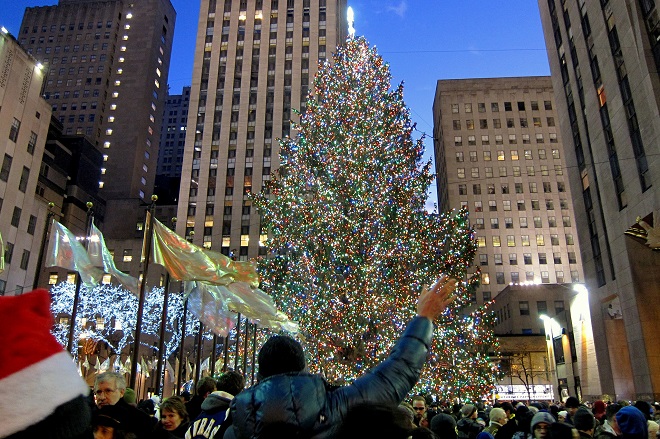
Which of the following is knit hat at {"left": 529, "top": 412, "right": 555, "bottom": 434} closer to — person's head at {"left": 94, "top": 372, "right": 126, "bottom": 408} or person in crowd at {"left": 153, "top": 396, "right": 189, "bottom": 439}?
person in crowd at {"left": 153, "top": 396, "right": 189, "bottom": 439}

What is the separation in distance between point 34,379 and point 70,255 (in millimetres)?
15950

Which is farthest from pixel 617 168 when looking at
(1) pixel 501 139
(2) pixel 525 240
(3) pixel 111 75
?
(3) pixel 111 75

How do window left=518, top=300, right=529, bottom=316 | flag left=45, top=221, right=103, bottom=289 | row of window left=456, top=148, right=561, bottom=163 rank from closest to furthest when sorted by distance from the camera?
flag left=45, top=221, right=103, bottom=289
window left=518, top=300, right=529, bottom=316
row of window left=456, top=148, right=561, bottom=163

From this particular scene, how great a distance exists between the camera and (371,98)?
95.3ft

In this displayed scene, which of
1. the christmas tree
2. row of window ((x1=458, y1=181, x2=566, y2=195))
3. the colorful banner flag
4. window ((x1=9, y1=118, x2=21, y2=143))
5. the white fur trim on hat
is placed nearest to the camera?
the white fur trim on hat

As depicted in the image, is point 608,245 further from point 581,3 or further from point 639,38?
point 581,3

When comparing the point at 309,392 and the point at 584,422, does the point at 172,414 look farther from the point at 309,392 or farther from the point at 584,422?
the point at 584,422

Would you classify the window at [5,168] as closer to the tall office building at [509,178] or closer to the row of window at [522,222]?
the tall office building at [509,178]

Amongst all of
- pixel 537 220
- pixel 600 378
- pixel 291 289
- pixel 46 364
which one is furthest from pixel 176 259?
pixel 537 220

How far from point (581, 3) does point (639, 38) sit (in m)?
9.42

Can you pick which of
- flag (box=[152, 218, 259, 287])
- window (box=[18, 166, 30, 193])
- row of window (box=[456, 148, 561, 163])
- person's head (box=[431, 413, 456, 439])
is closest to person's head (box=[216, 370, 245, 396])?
person's head (box=[431, 413, 456, 439])

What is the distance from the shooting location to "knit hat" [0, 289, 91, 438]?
1469mm

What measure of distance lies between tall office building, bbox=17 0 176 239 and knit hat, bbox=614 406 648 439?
10100cm

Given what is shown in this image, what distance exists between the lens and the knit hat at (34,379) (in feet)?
4.82
